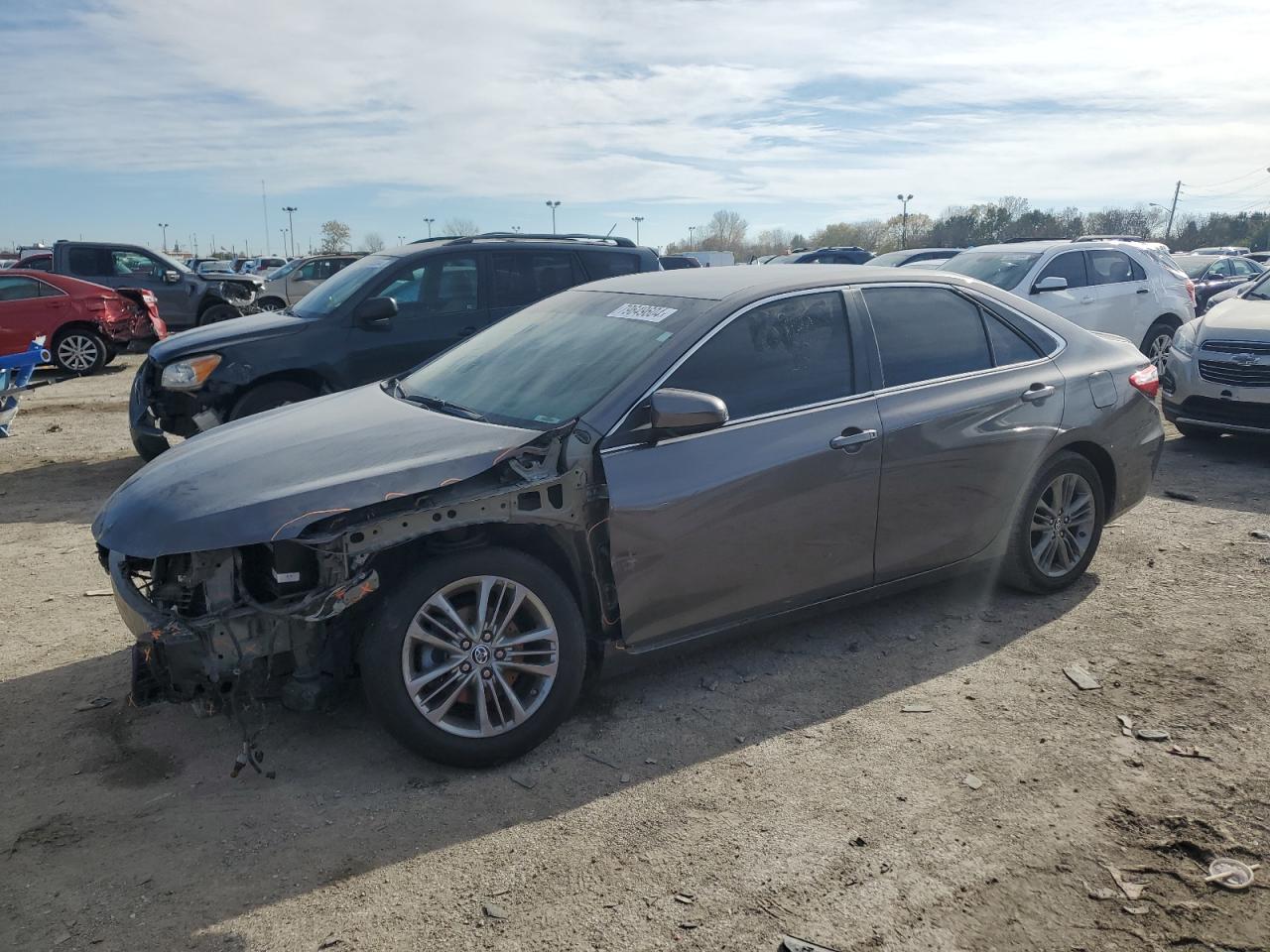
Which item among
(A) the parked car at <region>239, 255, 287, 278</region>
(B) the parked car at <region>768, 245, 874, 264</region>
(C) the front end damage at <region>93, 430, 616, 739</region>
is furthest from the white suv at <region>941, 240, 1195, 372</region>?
(A) the parked car at <region>239, 255, 287, 278</region>

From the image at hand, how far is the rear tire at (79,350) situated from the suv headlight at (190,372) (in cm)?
910

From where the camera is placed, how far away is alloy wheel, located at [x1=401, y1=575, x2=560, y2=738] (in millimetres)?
3396

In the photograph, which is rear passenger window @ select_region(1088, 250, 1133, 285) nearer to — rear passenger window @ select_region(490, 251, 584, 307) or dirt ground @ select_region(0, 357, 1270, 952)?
rear passenger window @ select_region(490, 251, 584, 307)

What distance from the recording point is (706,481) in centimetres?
376

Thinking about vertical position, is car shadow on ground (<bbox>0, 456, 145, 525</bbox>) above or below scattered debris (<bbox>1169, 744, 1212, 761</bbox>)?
above

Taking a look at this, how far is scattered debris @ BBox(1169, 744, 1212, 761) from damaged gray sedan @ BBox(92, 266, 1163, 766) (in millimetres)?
1256

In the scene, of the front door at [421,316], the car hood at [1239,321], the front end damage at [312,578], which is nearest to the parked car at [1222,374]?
the car hood at [1239,321]

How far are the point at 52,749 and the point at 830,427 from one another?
3.31 meters

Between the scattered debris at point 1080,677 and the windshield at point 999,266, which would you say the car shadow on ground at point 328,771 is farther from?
the windshield at point 999,266

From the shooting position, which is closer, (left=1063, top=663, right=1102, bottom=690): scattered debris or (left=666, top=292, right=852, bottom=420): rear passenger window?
(left=666, top=292, right=852, bottom=420): rear passenger window

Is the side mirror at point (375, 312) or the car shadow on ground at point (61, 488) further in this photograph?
the side mirror at point (375, 312)

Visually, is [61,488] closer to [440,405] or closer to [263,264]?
[440,405]

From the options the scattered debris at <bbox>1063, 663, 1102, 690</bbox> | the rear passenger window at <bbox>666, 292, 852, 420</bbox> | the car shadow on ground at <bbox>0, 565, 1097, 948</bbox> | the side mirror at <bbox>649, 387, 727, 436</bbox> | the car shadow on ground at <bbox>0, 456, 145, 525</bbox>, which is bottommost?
the car shadow on ground at <bbox>0, 565, 1097, 948</bbox>

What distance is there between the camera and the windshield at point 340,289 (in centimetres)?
814
